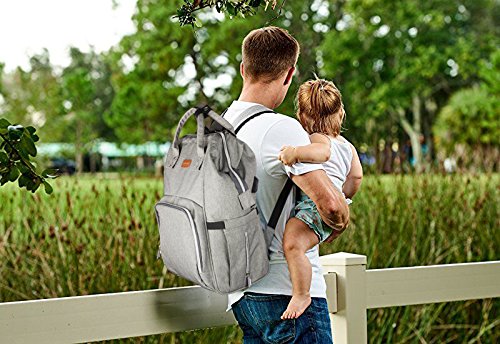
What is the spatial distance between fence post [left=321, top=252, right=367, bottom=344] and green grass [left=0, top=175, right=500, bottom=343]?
1040 millimetres

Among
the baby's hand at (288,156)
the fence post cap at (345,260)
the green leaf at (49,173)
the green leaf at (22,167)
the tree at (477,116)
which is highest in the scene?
the baby's hand at (288,156)

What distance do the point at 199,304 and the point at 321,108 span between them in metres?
0.71

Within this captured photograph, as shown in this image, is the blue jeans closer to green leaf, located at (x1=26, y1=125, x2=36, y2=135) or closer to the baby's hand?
the baby's hand

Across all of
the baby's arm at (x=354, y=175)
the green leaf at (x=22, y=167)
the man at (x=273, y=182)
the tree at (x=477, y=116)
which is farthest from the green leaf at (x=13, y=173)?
the tree at (x=477, y=116)

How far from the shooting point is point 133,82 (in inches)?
1092

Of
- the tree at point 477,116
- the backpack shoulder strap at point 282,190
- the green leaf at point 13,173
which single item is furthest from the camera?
the tree at point 477,116

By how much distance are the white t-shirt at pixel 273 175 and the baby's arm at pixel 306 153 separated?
0.02m

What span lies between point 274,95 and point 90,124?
41392mm

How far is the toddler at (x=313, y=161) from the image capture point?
1.90 m

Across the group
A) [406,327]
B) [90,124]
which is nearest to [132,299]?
[406,327]

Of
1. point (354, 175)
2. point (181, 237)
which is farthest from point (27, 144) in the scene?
point (354, 175)

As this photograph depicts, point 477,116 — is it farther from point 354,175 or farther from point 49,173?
point 49,173

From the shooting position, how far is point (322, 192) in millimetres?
1859

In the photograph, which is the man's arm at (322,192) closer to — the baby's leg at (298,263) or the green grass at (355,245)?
the baby's leg at (298,263)
